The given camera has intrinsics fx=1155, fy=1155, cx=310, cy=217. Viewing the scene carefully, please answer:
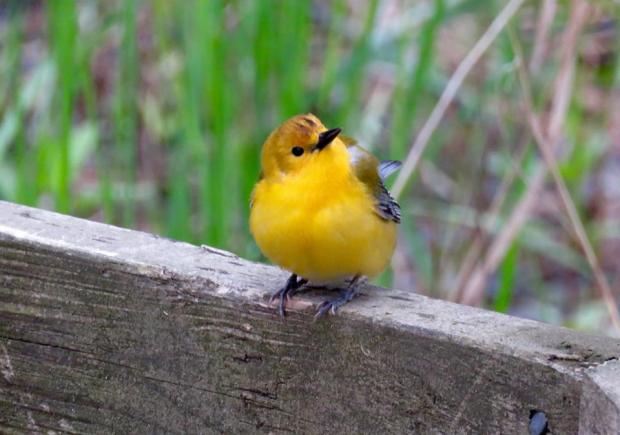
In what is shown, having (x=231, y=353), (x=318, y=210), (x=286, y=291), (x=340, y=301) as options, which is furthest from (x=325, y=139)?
(x=231, y=353)

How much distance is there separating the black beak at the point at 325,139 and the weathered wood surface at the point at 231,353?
0.42 meters

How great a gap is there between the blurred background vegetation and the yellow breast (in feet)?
1.59

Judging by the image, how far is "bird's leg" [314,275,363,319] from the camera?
1.78 meters

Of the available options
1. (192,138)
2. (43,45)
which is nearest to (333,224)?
(192,138)

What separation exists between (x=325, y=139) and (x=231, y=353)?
2.45ft

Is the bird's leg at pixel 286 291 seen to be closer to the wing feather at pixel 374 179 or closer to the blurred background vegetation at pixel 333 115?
the wing feather at pixel 374 179

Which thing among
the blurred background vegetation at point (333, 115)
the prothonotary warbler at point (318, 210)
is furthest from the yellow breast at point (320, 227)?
→ the blurred background vegetation at point (333, 115)

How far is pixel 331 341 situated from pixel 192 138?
1332 mm

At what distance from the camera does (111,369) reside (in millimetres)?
1826

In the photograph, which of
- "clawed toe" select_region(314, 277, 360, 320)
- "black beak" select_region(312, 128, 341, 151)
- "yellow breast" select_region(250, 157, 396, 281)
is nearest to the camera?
"clawed toe" select_region(314, 277, 360, 320)

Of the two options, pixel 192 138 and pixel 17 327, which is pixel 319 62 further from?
pixel 17 327

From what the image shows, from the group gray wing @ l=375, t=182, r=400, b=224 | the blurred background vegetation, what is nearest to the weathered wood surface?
gray wing @ l=375, t=182, r=400, b=224

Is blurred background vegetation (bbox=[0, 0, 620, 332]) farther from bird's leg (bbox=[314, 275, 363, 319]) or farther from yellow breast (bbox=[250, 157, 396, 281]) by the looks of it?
bird's leg (bbox=[314, 275, 363, 319])

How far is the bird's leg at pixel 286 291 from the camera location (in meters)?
1.81
